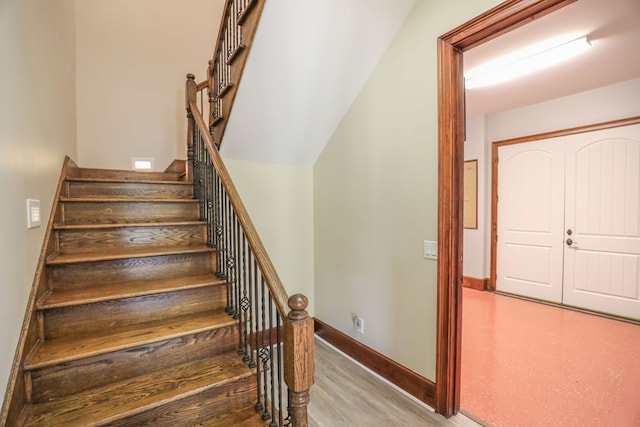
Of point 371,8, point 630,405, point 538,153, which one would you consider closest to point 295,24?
point 371,8

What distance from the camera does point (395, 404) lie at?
1.94 meters

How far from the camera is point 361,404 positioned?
195 cm

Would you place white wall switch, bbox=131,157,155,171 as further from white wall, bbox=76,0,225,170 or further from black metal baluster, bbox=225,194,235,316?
black metal baluster, bbox=225,194,235,316

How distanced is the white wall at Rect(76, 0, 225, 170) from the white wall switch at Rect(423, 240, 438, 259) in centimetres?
358

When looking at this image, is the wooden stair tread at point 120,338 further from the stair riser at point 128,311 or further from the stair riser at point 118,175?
the stair riser at point 118,175

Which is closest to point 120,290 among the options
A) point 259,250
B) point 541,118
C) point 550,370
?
point 259,250

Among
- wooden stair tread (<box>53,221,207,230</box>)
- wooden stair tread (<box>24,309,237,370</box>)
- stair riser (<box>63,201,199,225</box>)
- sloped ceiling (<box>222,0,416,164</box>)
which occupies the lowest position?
wooden stair tread (<box>24,309,237,370</box>)

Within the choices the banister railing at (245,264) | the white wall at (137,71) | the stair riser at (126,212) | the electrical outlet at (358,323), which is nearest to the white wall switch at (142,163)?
the white wall at (137,71)

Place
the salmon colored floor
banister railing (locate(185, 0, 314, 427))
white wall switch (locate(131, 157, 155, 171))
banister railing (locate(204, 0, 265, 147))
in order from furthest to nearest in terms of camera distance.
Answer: white wall switch (locate(131, 157, 155, 171)), banister railing (locate(204, 0, 265, 147)), the salmon colored floor, banister railing (locate(185, 0, 314, 427))

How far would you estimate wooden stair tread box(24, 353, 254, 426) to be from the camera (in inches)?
48.9

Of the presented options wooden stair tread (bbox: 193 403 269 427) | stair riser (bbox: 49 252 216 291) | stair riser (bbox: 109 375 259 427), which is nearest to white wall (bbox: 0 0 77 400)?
stair riser (bbox: 49 252 216 291)

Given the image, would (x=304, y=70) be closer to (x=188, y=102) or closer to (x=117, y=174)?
(x=188, y=102)

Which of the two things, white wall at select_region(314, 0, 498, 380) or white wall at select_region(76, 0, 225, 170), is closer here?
white wall at select_region(314, 0, 498, 380)

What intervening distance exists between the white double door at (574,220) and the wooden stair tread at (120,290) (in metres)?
4.19
